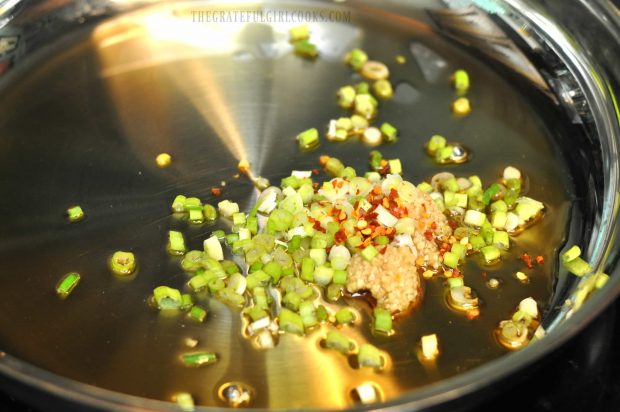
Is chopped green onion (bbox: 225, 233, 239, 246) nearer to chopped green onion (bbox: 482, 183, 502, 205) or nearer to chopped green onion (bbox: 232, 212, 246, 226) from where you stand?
chopped green onion (bbox: 232, 212, 246, 226)

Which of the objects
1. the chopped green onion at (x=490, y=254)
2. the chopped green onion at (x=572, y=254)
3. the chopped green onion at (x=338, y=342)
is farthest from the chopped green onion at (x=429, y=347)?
the chopped green onion at (x=572, y=254)

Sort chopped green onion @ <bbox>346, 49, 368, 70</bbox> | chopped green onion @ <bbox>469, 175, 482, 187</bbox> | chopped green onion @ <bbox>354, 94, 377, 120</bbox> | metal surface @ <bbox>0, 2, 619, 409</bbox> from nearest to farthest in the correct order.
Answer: metal surface @ <bbox>0, 2, 619, 409</bbox>, chopped green onion @ <bbox>469, 175, 482, 187</bbox>, chopped green onion @ <bbox>354, 94, 377, 120</bbox>, chopped green onion @ <bbox>346, 49, 368, 70</bbox>

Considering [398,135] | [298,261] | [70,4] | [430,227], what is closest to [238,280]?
[298,261]

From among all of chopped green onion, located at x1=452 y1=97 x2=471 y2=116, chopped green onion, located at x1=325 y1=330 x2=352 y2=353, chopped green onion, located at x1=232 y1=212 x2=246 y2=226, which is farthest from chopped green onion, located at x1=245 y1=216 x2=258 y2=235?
chopped green onion, located at x1=452 y1=97 x2=471 y2=116

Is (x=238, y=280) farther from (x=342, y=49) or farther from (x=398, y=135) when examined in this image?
(x=342, y=49)

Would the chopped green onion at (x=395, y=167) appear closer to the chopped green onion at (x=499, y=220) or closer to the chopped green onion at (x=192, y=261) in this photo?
the chopped green onion at (x=499, y=220)

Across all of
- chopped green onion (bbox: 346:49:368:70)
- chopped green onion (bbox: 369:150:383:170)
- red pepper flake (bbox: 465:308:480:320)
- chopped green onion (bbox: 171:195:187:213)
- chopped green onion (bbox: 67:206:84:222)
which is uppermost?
chopped green onion (bbox: 346:49:368:70)

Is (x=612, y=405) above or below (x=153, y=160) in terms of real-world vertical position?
below
